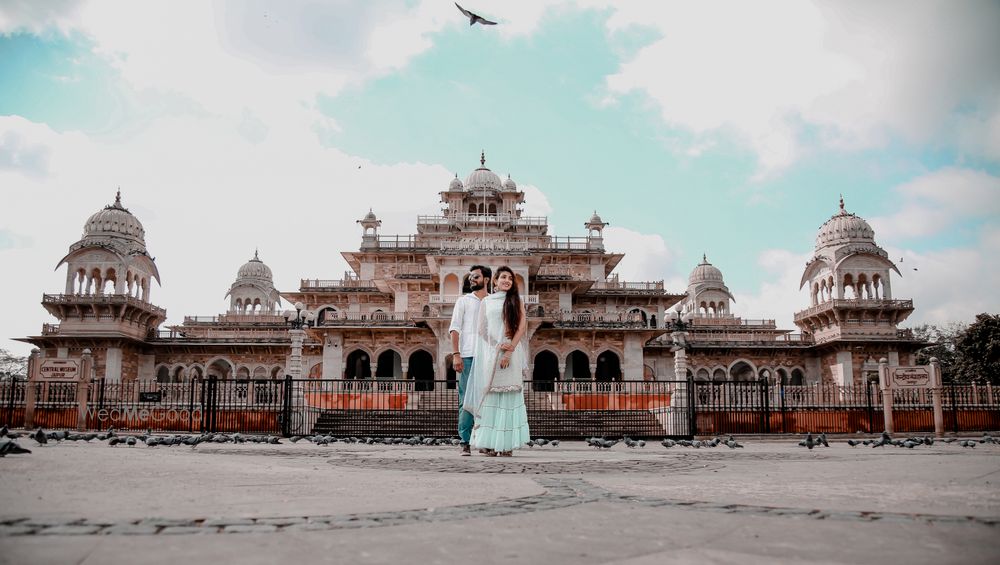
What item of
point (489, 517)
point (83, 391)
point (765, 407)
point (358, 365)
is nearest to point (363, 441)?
point (83, 391)

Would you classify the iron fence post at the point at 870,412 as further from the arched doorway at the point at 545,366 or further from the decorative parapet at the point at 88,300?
the decorative parapet at the point at 88,300

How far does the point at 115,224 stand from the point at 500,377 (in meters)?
40.1

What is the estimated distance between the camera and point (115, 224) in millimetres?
41281

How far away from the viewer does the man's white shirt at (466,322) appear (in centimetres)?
833

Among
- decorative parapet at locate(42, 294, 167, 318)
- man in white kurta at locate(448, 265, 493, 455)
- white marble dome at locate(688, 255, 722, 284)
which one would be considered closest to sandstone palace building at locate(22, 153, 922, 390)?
decorative parapet at locate(42, 294, 167, 318)

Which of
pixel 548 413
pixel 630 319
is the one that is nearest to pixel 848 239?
pixel 630 319

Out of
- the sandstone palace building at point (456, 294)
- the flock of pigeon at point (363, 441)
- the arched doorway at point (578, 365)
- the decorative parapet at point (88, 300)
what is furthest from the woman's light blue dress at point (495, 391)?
the decorative parapet at point (88, 300)

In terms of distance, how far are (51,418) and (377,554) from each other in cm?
1861

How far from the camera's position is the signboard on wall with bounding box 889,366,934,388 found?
15039 millimetres

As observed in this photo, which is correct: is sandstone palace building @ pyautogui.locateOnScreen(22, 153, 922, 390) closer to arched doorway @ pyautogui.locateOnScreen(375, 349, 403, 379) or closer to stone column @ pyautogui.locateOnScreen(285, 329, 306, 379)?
arched doorway @ pyautogui.locateOnScreen(375, 349, 403, 379)

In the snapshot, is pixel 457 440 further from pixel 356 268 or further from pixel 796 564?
pixel 356 268

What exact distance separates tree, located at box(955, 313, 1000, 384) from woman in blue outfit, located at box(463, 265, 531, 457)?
36469 mm

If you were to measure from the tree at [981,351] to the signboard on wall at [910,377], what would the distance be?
25474 mm

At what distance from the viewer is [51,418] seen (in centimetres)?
1753
